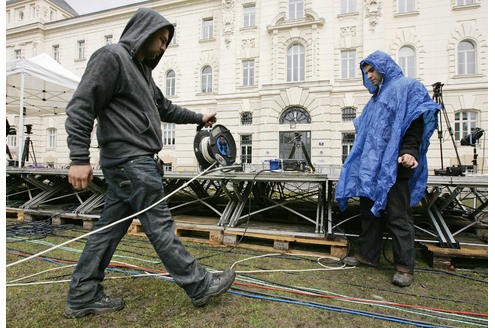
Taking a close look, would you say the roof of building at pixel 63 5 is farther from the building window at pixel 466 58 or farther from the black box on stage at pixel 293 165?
the building window at pixel 466 58

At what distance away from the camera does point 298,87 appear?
1445cm

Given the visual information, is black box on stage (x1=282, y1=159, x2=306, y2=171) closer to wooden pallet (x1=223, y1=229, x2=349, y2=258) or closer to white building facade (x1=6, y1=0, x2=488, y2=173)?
wooden pallet (x1=223, y1=229, x2=349, y2=258)

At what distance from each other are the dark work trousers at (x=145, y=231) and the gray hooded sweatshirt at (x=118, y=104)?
13 cm

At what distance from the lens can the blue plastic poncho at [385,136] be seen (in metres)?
2.29

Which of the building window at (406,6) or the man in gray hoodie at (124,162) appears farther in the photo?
the building window at (406,6)

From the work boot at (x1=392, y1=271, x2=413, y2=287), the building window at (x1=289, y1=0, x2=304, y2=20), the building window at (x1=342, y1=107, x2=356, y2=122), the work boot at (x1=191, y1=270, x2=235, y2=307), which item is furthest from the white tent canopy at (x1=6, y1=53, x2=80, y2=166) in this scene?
the building window at (x1=342, y1=107, x2=356, y2=122)

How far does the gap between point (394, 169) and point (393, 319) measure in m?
1.21

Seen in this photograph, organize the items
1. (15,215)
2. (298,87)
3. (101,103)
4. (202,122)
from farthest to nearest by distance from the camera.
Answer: (298,87), (15,215), (202,122), (101,103)

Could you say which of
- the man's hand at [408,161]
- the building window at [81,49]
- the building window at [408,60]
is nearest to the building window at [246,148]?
the building window at [408,60]

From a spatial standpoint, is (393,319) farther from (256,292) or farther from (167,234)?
(167,234)

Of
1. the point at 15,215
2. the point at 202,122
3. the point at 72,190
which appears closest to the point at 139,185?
the point at 202,122

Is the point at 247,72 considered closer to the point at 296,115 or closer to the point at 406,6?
the point at 296,115

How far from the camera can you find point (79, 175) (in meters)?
1.52

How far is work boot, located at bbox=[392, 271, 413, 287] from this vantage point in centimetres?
221
